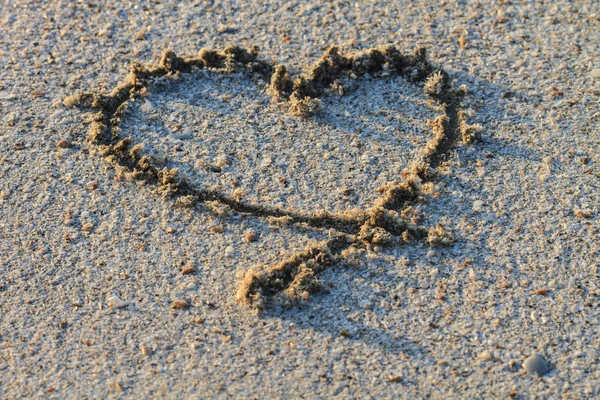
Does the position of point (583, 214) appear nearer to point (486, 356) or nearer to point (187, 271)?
point (486, 356)

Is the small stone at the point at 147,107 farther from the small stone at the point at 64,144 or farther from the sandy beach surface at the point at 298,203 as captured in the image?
the small stone at the point at 64,144

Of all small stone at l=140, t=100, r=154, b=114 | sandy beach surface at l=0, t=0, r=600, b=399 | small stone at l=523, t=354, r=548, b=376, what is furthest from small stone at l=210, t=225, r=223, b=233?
small stone at l=523, t=354, r=548, b=376

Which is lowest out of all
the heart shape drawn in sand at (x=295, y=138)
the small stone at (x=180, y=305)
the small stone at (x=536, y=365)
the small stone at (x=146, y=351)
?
the small stone at (x=146, y=351)

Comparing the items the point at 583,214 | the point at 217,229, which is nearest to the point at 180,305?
the point at 217,229

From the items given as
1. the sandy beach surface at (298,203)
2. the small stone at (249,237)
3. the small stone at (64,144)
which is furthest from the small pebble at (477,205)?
the small stone at (64,144)

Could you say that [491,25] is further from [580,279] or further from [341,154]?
[580,279]

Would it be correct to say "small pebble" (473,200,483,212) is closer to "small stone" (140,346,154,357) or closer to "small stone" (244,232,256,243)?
"small stone" (244,232,256,243)
